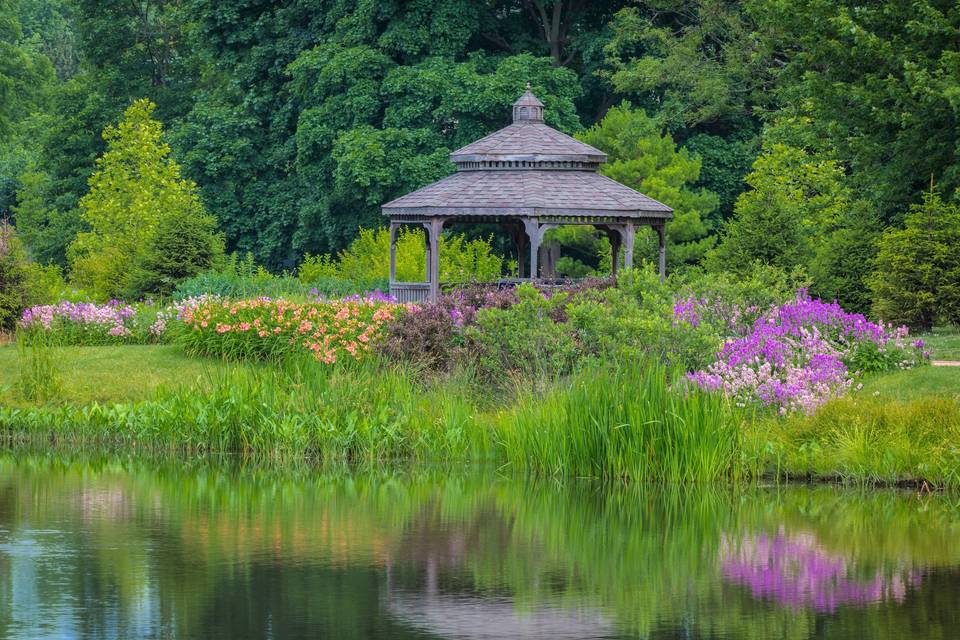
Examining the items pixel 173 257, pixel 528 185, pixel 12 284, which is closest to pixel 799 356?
pixel 528 185

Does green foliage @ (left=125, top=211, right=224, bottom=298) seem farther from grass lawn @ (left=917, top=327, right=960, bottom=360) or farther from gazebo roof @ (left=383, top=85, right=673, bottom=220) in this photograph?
grass lawn @ (left=917, top=327, right=960, bottom=360)

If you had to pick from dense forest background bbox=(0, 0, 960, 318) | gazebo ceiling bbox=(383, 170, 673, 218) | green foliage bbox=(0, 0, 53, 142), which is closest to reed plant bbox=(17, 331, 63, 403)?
gazebo ceiling bbox=(383, 170, 673, 218)

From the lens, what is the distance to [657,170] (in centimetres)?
3934

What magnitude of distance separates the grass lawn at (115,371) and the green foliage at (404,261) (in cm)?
1042

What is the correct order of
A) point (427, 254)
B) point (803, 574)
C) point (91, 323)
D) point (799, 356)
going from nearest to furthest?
point (803, 574), point (799, 356), point (91, 323), point (427, 254)

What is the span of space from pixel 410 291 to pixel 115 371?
29.9 ft

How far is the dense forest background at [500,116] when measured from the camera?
104 feet

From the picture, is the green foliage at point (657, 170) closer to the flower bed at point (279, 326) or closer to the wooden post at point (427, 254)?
the wooden post at point (427, 254)

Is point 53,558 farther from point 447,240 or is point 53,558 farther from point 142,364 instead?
point 447,240

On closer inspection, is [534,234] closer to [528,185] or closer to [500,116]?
[528,185]

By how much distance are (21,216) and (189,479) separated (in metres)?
48.5

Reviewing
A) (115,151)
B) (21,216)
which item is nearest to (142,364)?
(115,151)

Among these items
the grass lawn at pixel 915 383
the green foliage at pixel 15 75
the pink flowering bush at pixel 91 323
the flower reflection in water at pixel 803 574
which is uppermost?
the green foliage at pixel 15 75

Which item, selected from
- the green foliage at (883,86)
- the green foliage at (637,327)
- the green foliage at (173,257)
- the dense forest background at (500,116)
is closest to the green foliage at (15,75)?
the dense forest background at (500,116)
